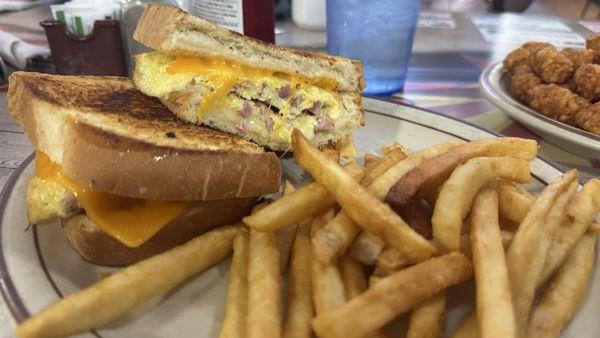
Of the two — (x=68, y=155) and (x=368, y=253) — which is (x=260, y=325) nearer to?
(x=368, y=253)

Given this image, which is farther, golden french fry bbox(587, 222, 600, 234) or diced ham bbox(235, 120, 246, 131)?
diced ham bbox(235, 120, 246, 131)

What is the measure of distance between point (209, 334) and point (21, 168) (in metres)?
0.91

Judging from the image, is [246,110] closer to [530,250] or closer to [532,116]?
[530,250]

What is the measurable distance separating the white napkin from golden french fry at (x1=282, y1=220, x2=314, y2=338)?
93.3 inches

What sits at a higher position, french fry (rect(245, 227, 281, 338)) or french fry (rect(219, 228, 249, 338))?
french fry (rect(245, 227, 281, 338))

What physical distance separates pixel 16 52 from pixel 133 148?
2.13 metres

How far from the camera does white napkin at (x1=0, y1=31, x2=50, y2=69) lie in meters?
2.88

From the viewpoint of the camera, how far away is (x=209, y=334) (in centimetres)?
118

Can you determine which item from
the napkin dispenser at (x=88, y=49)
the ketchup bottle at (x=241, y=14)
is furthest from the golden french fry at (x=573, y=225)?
the napkin dispenser at (x=88, y=49)

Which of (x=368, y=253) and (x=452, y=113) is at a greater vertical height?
(x=368, y=253)

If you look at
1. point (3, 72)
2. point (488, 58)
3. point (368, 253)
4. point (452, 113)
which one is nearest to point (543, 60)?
point (452, 113)

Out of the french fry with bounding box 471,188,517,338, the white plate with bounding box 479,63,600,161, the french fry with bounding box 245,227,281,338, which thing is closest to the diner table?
the white plate with bounding box 479,63,600,161

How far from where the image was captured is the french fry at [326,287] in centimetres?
106

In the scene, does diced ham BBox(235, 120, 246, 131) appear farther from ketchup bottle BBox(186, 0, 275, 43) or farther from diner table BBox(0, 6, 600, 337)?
ketchup bottle BBox(186, 0, 275, 43)
